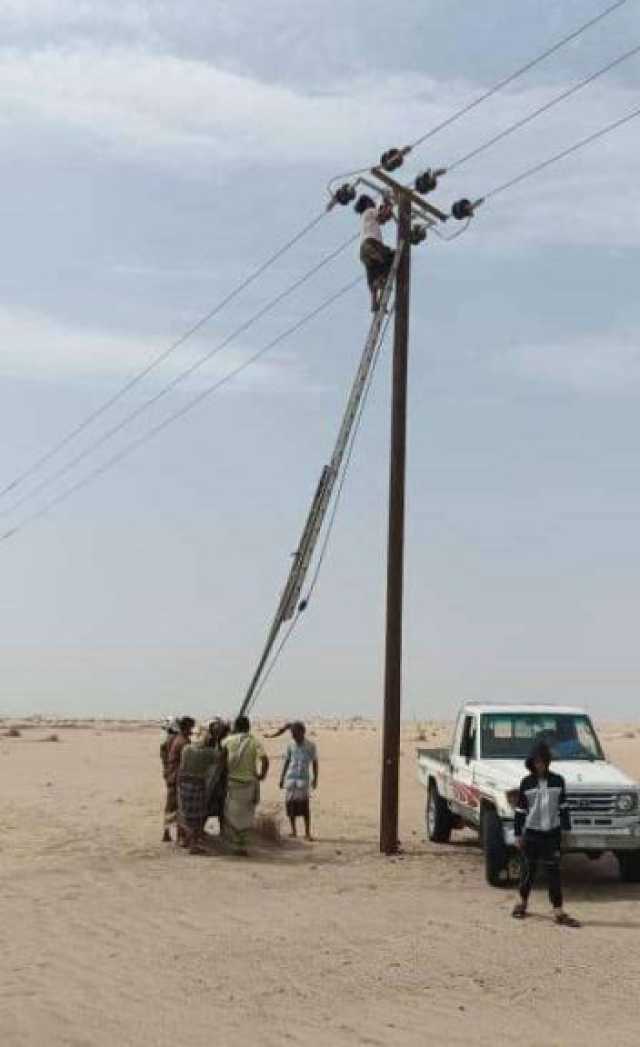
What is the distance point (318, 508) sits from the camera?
17719 millimetres

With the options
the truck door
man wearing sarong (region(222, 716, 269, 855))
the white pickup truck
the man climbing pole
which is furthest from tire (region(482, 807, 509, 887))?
the man climbing pole

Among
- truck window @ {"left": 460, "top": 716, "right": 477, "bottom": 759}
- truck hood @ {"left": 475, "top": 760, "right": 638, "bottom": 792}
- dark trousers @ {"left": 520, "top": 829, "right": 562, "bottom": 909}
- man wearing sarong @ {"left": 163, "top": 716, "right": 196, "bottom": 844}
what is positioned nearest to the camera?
dark trousers @ {"left": 520, "top": 829, "right": 562, "bottom": 909}

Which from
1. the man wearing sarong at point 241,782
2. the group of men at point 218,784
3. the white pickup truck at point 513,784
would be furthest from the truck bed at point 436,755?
the man wearing sarong at point 241,782

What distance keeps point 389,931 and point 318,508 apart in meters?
7.16

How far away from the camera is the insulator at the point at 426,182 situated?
1762 centimetres

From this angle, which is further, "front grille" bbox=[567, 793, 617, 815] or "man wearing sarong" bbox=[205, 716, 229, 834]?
"man wearing sarong" bbox=[205, 716, 229, 834]

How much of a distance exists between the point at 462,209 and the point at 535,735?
713 centimetres

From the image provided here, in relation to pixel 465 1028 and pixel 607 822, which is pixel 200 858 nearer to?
pixel 607 822

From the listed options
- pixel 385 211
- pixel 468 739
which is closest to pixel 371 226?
pixel 385 211

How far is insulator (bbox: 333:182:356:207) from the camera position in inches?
698

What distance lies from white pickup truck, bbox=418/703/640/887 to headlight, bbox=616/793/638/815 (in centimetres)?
1

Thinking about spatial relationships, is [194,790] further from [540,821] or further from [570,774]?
[540,821]

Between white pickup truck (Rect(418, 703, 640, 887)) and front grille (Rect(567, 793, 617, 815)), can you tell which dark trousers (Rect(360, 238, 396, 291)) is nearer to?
white pickup truck (Rect(418, 703, 640, 887))

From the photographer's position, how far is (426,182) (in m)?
17.7
